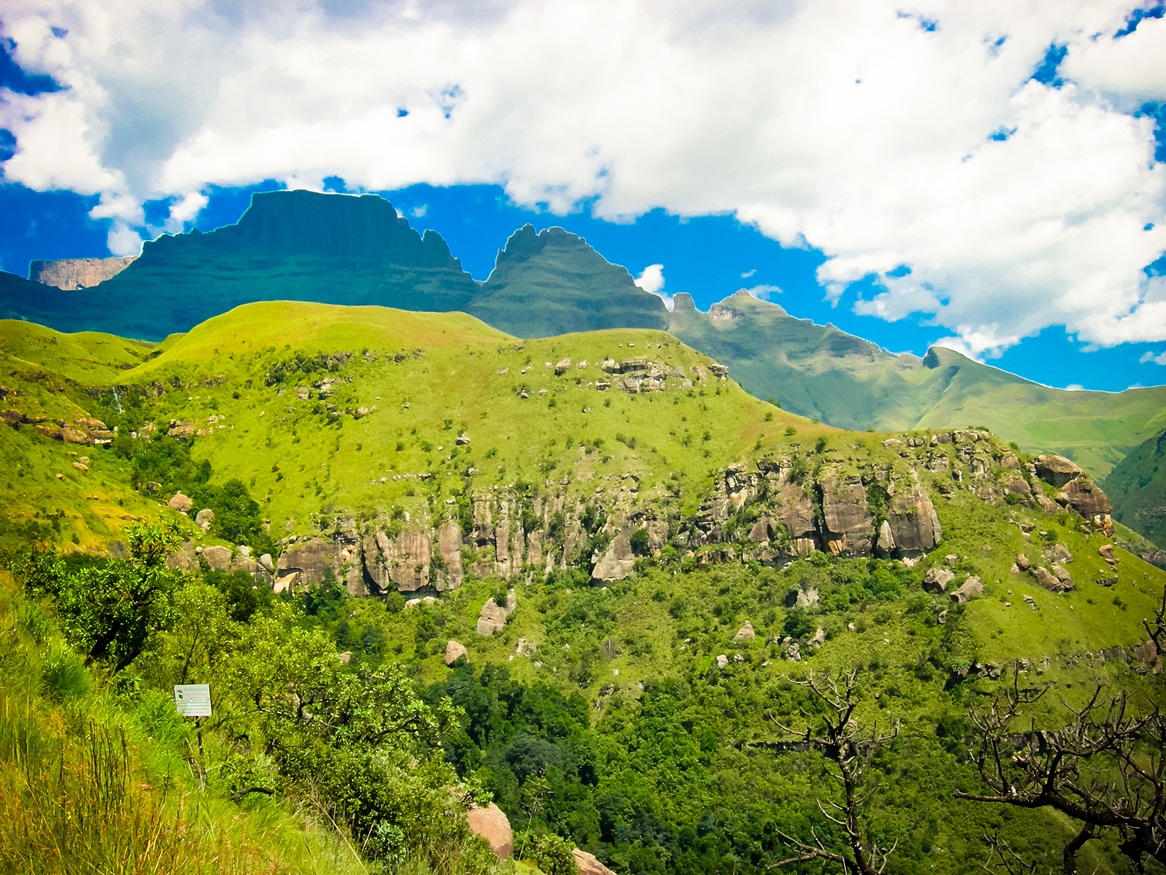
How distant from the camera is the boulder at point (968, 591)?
101 meters

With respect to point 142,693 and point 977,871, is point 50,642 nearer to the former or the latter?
point 142,693

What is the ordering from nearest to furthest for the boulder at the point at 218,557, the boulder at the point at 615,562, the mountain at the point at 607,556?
the mountain at the point at 607,556
the boulder at the point at 218,557
the boulder at the point at 615,562

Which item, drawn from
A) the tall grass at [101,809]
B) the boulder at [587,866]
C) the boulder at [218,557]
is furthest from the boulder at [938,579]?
the tall grass at [101,809]

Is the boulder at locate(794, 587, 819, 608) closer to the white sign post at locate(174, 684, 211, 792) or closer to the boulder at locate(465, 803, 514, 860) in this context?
the boulder at locate(465, 803, 514, 860)

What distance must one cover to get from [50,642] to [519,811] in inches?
3117

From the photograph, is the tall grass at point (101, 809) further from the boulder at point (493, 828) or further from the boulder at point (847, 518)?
the boulder at point (847, 518)

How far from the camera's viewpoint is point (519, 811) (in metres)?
78.2

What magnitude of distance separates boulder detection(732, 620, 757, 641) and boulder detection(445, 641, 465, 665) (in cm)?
4350

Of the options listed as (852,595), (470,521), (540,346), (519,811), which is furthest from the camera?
(540,346)

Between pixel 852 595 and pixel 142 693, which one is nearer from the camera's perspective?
pixel 142 693

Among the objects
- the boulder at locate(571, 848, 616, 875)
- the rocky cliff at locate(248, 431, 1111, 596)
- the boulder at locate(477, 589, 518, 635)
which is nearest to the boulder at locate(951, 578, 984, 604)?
the rocky cliff at locate(248, 431, 1111, 596)

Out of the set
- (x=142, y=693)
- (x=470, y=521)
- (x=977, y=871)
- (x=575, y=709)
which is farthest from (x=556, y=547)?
(x=142, y=693)

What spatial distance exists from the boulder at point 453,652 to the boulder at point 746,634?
43495 millimetres

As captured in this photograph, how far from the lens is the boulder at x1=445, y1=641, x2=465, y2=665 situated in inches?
4355
